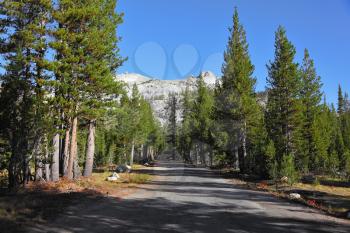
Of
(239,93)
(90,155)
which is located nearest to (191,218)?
(90,155)

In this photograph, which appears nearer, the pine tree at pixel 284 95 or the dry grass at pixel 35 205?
the dry grass at pixel 35 205

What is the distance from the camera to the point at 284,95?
43062mm

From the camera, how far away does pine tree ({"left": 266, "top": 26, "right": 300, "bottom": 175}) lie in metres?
41.8

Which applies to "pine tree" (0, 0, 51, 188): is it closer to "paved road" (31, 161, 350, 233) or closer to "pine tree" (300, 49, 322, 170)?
"paved road" (31, 161, 350, 233)

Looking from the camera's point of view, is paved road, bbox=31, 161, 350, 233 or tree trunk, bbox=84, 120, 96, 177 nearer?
paved road, bbox=31, 161, 350, 233

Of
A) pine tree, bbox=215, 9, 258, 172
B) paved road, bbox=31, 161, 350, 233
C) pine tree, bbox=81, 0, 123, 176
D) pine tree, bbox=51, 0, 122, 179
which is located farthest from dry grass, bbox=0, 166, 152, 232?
pine tree, bbox=215, 9, 258, 172

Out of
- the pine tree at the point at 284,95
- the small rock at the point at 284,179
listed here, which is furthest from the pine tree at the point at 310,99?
the small rock at the point at 284,179

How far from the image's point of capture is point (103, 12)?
2572cm

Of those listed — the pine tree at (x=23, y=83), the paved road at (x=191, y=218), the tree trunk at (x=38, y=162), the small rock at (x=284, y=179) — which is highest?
the pine tree at (x=23, y=83)

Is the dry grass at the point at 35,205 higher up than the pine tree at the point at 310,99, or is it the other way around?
the pine tree at the point at 310,99

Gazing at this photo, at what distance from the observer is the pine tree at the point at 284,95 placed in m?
41.8

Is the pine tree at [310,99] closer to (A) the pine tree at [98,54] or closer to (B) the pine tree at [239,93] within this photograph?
(B) the pine tree at [239,93]

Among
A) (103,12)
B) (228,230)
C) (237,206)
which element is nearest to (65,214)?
(228,230)

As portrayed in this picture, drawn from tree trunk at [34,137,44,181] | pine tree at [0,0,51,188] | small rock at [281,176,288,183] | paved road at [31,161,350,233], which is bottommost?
paved road at [31,161,350,233]
